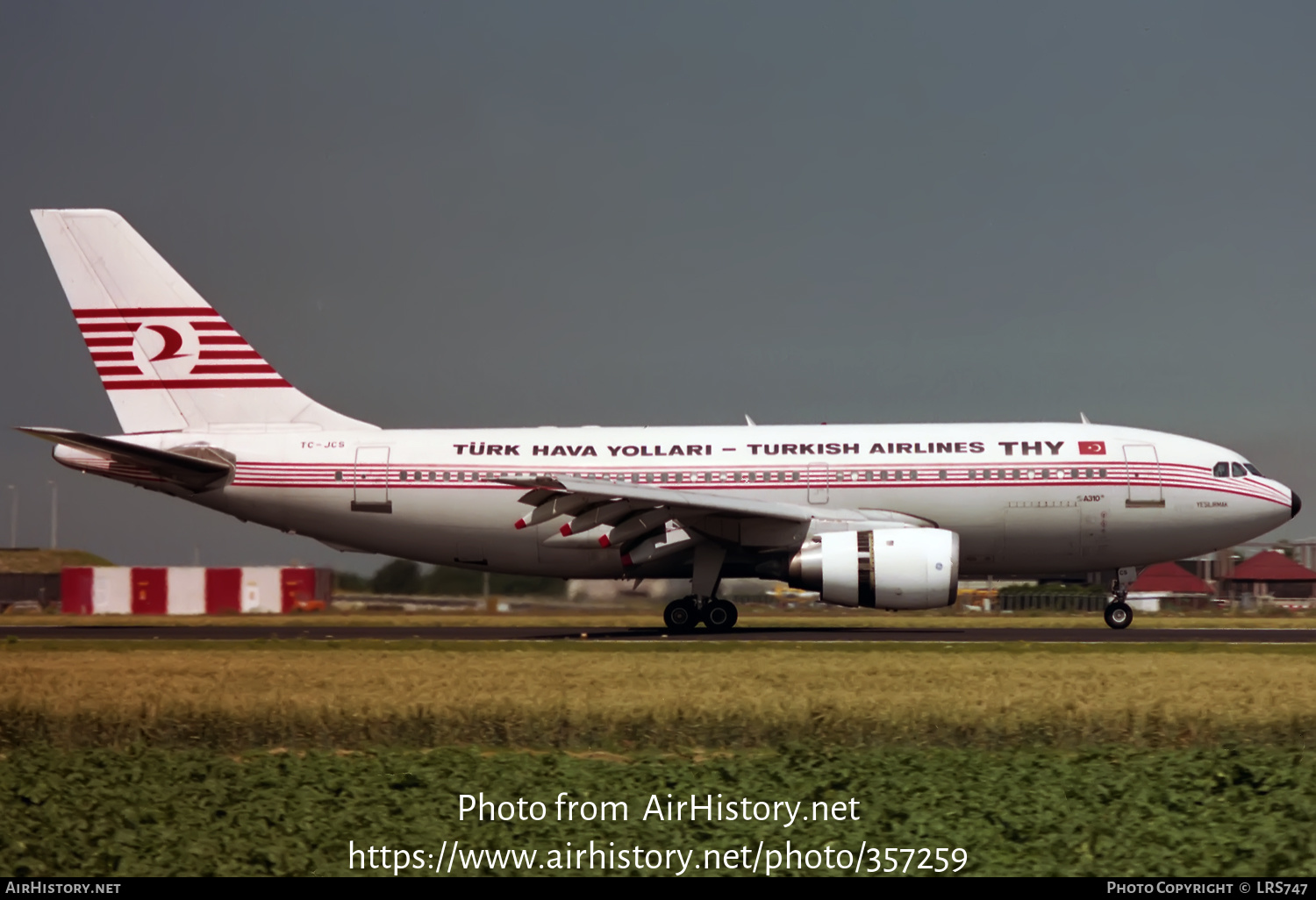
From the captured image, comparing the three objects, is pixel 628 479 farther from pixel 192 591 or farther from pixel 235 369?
pixel 192 591

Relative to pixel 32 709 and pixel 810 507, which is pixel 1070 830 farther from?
pixel 810 507

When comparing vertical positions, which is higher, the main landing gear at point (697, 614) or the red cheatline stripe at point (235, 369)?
the red cheatline stripe at point (235, 369)

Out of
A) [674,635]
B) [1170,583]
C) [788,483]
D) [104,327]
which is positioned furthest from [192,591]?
[1170,583]

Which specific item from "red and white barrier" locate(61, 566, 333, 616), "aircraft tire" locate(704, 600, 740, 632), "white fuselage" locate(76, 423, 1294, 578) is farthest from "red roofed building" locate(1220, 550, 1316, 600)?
"red and white barrier" locate(61, 566, 333, 616)

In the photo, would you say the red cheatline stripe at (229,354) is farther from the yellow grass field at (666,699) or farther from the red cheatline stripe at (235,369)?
the yellow grass field at (666,699)

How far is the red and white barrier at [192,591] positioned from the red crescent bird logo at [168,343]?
953 centimetres

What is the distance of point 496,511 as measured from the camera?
26.3 meters

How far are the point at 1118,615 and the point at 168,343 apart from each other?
19543 mm

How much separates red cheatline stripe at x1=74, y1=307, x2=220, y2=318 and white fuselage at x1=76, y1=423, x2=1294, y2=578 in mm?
2592

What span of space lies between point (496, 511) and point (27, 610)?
2064cm

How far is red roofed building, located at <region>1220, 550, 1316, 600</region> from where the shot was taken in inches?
1869

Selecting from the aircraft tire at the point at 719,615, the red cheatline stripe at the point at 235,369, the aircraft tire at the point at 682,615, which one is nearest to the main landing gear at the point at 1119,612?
the aircraft tire at the point at 719,615

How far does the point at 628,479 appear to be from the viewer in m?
26.0

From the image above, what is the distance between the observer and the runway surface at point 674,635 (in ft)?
74.5
